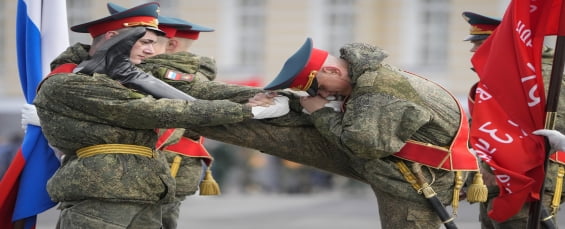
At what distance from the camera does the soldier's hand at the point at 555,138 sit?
718cm

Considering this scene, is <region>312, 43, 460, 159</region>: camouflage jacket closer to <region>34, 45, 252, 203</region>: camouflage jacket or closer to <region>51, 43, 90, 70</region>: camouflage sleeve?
<region>34, 45, 252, 203</region>: camouflage jacket

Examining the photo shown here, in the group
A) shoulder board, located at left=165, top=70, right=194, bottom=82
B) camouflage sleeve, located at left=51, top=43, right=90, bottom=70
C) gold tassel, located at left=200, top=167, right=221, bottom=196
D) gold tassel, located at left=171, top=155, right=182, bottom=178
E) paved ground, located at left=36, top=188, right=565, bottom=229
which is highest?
camouflage sleeve, located at left=51, top=43, right=90, bottom=70

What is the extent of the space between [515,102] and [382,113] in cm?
105

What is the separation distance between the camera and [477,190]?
7316 millimetres

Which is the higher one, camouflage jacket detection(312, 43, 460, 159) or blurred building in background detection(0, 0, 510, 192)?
camouflage jacket detection(312, 43, 460, 159)

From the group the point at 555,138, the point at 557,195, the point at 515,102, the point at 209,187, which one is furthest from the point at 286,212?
the point at 555,138

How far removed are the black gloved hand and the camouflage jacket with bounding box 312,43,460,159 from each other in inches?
44.4

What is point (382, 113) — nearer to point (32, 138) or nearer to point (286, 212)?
point (32, 138)

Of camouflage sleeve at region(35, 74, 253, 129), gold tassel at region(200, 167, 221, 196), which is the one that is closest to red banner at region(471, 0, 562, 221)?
camouflage sleeve at region(35, 74, 253, 129)

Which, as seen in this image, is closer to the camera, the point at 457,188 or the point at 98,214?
the point at 98,214

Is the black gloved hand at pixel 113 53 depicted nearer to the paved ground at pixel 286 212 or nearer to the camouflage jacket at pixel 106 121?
the camouflage jacket at pixel 106 121

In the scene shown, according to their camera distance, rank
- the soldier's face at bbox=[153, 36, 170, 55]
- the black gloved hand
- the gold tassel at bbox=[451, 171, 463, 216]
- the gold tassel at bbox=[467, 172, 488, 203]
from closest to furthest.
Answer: the black gloved hand < the gold tassel at bbox=[451, 171, 463, 216] < the gold tassel at bbox=[467, 172, 488, 203] < the soldier's face at bbox=[153, 36, 170, 55]

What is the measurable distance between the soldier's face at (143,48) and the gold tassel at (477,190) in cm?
206

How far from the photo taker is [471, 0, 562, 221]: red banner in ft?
24.1
